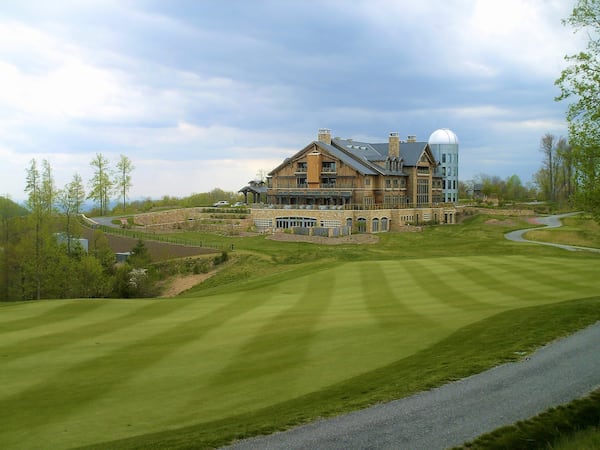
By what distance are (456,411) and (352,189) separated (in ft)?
217

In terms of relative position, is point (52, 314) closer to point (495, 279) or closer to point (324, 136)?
point (495, 279)

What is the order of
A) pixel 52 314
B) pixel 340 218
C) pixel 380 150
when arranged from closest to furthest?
pixel 52 314, pixel 340 218, pixel 380 150

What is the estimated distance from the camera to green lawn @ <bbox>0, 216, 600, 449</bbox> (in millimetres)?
13039

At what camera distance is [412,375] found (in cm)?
1451

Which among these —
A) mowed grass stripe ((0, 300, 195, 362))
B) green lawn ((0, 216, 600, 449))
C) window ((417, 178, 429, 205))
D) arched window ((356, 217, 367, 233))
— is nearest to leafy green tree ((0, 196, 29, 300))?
green lawn ((0, 216, 600, 449))

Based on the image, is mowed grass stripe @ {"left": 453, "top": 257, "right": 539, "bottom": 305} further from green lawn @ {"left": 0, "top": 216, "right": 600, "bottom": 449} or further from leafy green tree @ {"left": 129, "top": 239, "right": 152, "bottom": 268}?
leafy green tree @ {"left": 129, "top": 239, "right": 152, "bottom": 268}

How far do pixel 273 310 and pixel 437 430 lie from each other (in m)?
14.7

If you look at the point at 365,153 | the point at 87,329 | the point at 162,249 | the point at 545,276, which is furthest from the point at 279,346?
the point at 365,153

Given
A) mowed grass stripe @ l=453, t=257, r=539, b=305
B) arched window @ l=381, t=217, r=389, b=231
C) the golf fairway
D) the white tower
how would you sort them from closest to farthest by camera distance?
the golf fairway
mowed grass stripe @ l=453, t=257, r=539, b=305
arched window @ l=381, t=217, r=389, b=231
the white tower

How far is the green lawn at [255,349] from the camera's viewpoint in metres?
13.0

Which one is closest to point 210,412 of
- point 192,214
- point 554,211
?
point 192,214

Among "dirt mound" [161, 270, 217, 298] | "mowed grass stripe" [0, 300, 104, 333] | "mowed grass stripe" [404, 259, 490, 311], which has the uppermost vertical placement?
"mowed grass stripe" [404, 259, 490, 311]

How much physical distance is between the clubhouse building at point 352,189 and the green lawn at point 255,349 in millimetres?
41147

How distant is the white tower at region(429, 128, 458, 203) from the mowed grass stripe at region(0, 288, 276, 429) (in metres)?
79.4
